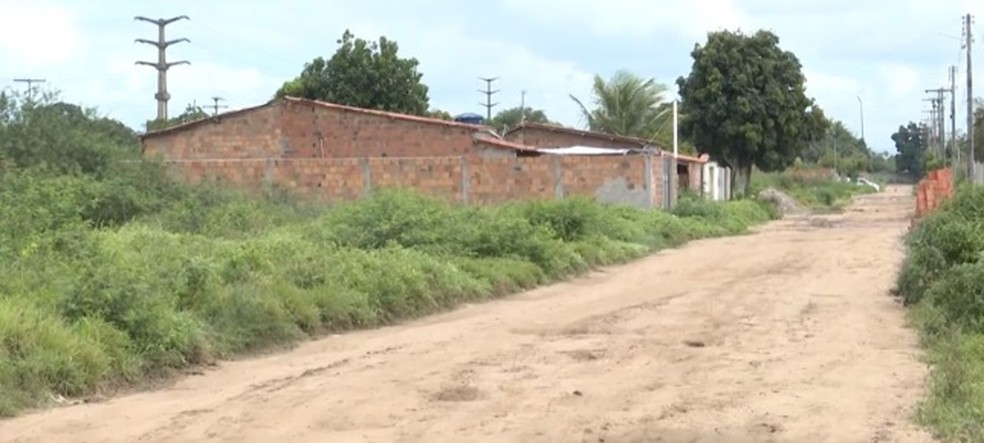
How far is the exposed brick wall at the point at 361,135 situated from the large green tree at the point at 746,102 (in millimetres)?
21618

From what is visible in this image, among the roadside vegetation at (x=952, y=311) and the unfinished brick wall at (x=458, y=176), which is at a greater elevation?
the unfinished brick wall at (x=458, y=176)

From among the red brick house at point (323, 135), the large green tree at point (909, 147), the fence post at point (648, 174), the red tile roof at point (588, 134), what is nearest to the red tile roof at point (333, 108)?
the red brick house at point (323, 135)

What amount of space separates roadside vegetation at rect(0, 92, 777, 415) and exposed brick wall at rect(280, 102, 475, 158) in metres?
6.09

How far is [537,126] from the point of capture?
4653 cm

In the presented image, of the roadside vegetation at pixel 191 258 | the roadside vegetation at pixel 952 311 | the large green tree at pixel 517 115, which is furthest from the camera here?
the large green tree at pixel 517 115

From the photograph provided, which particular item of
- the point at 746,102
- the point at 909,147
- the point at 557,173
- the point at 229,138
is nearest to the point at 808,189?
the point at 746,102

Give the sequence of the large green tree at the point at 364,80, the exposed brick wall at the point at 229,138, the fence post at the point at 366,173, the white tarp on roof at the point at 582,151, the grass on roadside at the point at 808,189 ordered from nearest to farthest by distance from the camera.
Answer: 1. the fence post at the point at 366,173
2. the white tarp on roof at the point at 582,151
3. the exposed brick wall at the point at 229,138
4. the large green tree at the point at 364,80
5. the grass on roadside at the point at 808,189

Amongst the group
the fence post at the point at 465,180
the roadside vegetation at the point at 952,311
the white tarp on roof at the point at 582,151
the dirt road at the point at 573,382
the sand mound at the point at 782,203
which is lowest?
the dirt road at the point at 573,382

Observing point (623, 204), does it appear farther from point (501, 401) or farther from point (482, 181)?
point (501, 401)

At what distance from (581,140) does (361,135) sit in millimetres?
11030

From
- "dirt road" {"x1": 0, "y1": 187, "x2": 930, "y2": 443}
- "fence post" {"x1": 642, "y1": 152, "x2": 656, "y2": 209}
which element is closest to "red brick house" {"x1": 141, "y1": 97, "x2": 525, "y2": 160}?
"fence post" {"x1": 642, "y1": 152, "x2": 656, "y2": 209}

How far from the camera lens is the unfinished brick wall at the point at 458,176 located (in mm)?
34281

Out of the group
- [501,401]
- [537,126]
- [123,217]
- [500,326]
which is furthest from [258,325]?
[537,126]

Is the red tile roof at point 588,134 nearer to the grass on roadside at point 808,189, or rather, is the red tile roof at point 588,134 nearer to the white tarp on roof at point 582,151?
the white tarp on roof at point 582,151
